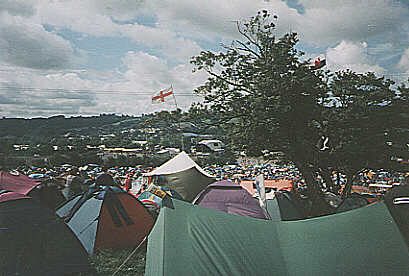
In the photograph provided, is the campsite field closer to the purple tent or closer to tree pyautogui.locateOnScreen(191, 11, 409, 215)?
the purple tent

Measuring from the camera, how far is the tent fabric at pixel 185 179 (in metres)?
9.52

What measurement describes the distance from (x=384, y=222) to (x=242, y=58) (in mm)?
7501

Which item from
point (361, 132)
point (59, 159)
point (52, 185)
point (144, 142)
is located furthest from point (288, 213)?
point (144, 142)

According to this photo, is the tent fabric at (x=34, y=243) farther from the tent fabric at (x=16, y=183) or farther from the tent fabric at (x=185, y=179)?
the tent fabric at (x=185, y=179)

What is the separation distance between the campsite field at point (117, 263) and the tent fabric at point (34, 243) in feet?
1.07

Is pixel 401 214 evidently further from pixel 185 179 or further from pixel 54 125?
pixel 54 125

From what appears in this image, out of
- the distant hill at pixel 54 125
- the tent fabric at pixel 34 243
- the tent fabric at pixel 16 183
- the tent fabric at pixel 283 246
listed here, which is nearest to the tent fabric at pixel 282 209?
the tent fabric at pixel 283 246

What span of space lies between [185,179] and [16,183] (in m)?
4.82

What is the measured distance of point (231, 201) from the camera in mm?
5504

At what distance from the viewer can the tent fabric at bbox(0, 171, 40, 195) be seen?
6.14m

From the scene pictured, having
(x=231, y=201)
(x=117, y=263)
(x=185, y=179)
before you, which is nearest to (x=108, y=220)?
(x=117, y=263)

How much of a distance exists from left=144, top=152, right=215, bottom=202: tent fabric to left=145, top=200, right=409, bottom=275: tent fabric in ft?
22.2

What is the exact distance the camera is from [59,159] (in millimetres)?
14094

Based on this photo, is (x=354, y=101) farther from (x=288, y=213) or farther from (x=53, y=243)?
(x=53, y=243)
